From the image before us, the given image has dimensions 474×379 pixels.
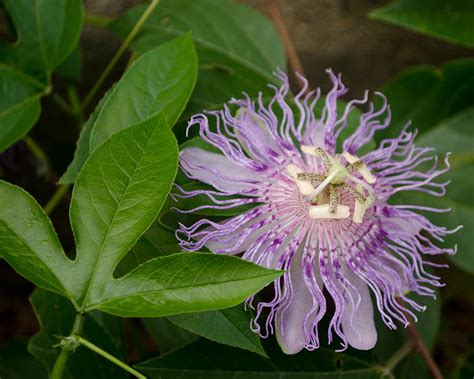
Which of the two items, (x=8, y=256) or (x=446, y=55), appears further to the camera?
(x=446, y=55)

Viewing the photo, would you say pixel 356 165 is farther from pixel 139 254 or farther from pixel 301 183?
pixel 139 254

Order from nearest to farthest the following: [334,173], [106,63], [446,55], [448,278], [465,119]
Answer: [334,173] < [465,119] < [106,63] < [446,55] < [448,278]

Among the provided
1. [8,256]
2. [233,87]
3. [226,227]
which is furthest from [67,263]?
[233,87]

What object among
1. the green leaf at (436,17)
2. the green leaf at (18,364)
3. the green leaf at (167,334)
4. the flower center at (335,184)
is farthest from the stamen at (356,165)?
the green leaf at (18,364)

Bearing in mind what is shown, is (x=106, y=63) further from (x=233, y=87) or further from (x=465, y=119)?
(x=465, y=119)

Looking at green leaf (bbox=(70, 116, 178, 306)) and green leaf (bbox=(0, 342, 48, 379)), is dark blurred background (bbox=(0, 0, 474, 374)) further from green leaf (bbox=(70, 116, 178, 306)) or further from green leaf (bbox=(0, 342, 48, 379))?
green leaf (bbox=(70, 116, 178, 306))

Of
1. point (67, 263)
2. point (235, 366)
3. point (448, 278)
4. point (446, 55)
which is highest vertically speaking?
point (446, 55)
